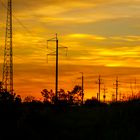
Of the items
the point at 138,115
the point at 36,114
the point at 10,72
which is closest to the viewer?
the point at 138,115

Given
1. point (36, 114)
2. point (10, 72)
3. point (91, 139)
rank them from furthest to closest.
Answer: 1. point (10, 72)
2. point (36, 114)
3. point (91, 139)

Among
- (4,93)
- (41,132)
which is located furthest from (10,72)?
(41,132)

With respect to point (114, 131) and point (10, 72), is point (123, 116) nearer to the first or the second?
point (114, 131)

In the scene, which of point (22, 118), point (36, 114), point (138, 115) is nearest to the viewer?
point (138, 115)

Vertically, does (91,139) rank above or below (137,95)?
below

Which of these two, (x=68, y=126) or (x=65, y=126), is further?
(x=68, y=126)

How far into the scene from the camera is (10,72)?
4925cm

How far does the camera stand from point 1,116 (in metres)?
32.9

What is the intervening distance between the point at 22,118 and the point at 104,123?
4983mm

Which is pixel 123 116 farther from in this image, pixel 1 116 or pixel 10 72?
pixel 10 72

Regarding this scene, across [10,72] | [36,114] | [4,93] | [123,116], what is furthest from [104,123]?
[10,72]

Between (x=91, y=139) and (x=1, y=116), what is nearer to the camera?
(x=91, y=139)

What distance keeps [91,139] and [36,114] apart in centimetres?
834

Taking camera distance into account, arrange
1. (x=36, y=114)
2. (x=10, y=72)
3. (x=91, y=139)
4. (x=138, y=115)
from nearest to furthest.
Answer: (x=91, y=139) < (x=138, y=115) < (x=36, y=114) < (x=10, y=72)
